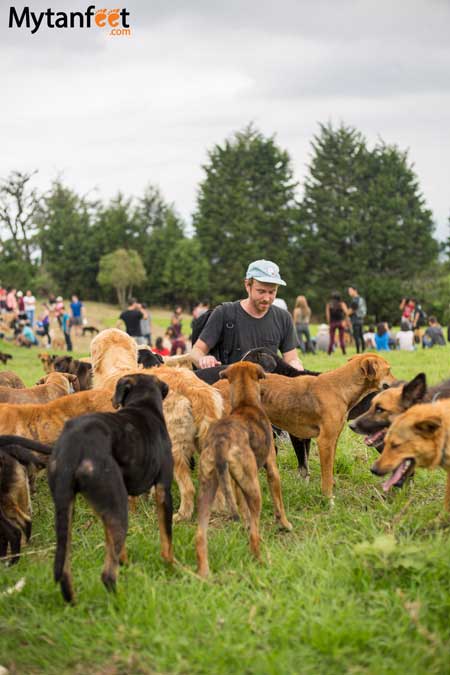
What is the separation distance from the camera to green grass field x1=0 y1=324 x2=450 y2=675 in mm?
3922

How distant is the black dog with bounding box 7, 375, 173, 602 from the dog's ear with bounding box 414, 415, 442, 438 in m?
1.79

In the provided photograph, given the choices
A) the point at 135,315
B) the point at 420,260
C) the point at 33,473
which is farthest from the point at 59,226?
the point at 33,473

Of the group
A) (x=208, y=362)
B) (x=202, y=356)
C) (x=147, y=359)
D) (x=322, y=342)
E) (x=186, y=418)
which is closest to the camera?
(x=186, y=418)

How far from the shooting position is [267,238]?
2667 inches

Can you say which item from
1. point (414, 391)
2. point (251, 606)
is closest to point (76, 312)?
point (414, 391)

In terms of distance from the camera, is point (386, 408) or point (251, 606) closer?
point (251, 606)

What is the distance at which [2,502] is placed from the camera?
5715 millimetres

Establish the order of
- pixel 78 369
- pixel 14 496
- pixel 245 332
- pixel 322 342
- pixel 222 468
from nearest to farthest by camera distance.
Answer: pixel 222 468 < pixel 14 496 < pixel 245 332 < pixel 78 369 < pixel 322 342

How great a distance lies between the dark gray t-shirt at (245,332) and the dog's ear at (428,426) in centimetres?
324

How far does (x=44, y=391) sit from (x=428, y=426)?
4396 mm

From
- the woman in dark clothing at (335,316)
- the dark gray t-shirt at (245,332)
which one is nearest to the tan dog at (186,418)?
the dark gray t-shirt at (245,332)

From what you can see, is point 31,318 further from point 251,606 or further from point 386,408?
point 251,606

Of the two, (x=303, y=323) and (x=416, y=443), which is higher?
(x=303, y=323)

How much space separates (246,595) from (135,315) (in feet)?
64.1
